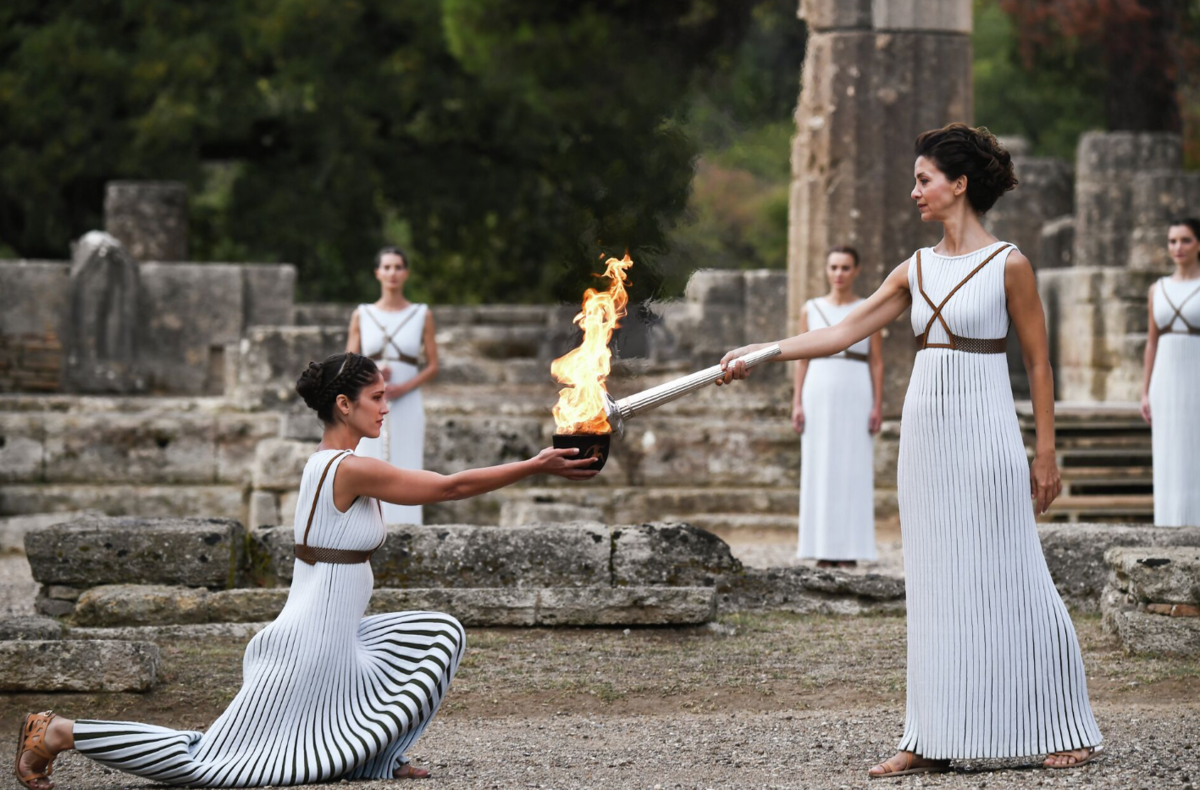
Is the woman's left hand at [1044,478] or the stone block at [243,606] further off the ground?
the woman's left hand at [1044,478]

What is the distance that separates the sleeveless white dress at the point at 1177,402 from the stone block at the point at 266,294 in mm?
9464

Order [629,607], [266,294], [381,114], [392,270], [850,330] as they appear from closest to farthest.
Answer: [850,330] < [629,607] < [392,270] < [266,294] < [381,114]

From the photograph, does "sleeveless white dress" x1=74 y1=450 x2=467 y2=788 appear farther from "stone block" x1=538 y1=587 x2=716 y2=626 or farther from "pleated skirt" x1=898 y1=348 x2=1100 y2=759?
"stone block" x1=538 y1=587 x2=716 y2=626

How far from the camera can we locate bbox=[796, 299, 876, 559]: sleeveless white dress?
9.01 m

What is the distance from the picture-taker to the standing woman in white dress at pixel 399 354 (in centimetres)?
885

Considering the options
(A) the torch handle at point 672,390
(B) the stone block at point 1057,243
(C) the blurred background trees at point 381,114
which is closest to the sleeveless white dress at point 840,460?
(A) the torch handle at point 672,390

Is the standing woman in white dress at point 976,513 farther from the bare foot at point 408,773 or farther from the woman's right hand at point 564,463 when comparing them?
the bare foot at point 408,773

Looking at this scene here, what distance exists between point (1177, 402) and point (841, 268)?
A: 1.93m

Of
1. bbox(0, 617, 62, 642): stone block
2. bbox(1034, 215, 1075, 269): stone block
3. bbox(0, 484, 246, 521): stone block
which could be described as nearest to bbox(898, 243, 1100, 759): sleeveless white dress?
bbox(0, 617, 62, 642): stone block

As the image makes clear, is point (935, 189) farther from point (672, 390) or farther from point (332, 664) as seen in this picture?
point (332, 664)

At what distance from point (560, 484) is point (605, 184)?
11652 mm

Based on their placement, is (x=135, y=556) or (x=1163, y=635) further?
(x=135, y=556)

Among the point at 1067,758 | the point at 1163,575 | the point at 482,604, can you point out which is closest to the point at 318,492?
the point at 1067,758

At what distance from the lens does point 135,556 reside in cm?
727
